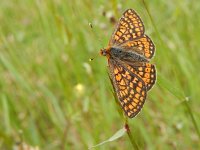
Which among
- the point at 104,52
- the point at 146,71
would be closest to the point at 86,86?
the point at 104,52

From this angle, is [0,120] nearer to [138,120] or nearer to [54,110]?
[54,110]

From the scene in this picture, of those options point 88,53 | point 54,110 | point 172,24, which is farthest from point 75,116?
point 172,24

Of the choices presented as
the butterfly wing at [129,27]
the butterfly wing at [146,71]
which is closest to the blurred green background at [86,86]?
the butterfly wing at [129,27]

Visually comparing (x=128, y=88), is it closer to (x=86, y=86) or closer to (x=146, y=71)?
(x=146, y=71)

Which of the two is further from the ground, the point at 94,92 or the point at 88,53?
the point at 88,53

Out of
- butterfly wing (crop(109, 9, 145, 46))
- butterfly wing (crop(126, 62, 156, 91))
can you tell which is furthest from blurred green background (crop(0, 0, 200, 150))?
butterfly wing (crop(126, 62, 156, 91))

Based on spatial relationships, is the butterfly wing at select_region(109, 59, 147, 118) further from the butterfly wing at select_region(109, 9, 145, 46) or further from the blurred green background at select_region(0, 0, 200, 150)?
the blurred green background at select_region(0, 0, 200, 150)

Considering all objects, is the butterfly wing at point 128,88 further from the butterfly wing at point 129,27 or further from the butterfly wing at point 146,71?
the butterfly wing at point 129,27
